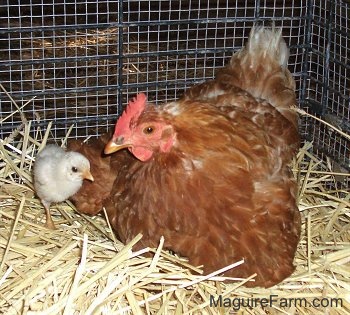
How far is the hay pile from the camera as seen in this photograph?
257 cm

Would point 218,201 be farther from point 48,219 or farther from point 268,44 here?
point 268,44

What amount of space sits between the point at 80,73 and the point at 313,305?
118 inches

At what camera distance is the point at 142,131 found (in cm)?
251

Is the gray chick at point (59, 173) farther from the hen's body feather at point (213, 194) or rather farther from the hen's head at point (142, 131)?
the hen's head at point (142, 131)

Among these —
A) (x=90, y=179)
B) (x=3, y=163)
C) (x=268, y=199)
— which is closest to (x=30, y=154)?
(x=3, y=163)

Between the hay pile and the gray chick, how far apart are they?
0.63 feet

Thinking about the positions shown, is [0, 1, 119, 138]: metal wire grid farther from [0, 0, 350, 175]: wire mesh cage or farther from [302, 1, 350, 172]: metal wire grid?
[302, 1, 350, 172]: metal wire grid

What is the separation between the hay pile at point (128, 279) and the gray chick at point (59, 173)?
0.63 ft

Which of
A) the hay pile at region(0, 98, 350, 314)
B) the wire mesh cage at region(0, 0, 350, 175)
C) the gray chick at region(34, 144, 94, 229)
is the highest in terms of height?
the wire mesh cage at region(0, 0, 350, 175)

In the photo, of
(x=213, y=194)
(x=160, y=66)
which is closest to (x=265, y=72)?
(x=213, y=194)

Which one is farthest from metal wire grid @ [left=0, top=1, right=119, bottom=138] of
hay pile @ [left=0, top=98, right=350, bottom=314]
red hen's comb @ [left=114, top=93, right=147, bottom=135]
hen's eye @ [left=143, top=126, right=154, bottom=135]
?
hen's eye @ [left=143, top=126, right=154, bottom=135]

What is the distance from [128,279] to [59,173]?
76cm

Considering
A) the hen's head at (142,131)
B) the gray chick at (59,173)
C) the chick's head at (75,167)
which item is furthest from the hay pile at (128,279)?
the hen's head at (142,131)

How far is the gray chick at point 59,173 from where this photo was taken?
315 cm
